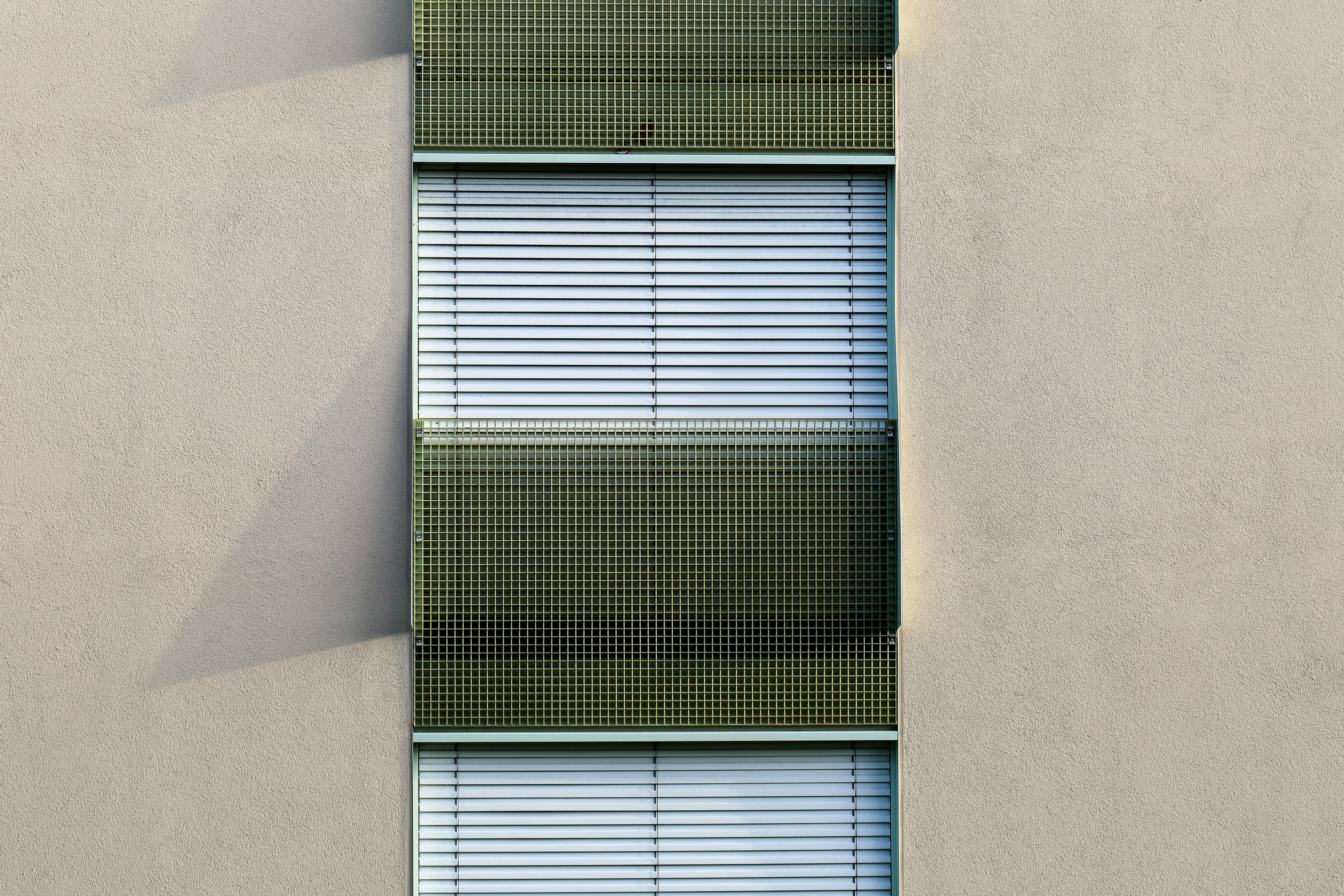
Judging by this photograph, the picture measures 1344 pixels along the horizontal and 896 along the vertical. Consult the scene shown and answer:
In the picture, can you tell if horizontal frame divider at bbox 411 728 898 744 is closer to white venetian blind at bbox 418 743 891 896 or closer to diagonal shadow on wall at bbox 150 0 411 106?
white venetian blind at bbox 418 743 891 896

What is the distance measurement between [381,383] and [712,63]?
2.17 m

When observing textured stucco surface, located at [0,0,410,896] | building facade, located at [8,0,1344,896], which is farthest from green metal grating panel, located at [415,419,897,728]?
textured stucco surface, located at [0,0,410,896]

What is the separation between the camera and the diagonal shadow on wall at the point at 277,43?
13.1 feet

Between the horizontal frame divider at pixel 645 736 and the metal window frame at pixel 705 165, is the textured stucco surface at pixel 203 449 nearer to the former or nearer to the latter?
the metal window frame at pixel 705 165

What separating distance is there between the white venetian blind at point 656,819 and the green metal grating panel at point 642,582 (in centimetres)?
23

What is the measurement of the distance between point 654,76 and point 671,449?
1766 mm

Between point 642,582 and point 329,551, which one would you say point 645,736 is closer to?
point 642,582

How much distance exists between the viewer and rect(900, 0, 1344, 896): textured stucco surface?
3.93 metres

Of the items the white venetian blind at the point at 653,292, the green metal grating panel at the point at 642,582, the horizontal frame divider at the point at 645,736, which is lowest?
the horizontal frame divider at the point at 645,736

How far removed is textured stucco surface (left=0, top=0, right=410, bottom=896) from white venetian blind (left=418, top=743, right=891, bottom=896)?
31 centimetres

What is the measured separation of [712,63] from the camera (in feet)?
13.1

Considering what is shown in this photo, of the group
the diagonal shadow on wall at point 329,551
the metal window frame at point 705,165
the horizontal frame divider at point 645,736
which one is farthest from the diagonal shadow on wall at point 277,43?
the horizontal frame divider at point 645,736

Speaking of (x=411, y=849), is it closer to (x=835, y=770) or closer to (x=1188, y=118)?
(x=835, y=770)

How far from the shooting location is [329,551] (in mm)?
3936
